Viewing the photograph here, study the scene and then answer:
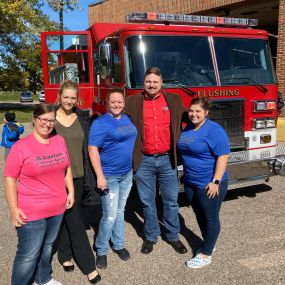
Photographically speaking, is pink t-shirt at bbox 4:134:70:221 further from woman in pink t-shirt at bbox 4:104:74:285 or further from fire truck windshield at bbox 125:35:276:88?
fire truck windshield at bbox 125:35:276:88

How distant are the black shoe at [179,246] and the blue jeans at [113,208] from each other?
0.62 metres

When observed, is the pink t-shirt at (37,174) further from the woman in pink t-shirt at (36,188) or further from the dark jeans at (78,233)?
the dark jeans at (78,233)

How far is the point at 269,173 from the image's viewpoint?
5.11 m

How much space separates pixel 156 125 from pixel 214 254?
1.44 metres

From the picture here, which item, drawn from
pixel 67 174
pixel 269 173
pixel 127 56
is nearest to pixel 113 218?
pixel 67 174

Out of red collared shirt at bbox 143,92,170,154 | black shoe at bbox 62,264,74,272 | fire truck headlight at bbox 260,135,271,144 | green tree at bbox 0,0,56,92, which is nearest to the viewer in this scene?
black shoe at bbox 62,264,74,272

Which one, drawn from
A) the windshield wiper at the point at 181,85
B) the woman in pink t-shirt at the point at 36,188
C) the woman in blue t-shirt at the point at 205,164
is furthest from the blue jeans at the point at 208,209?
the windshield wiper at the point at 181,85

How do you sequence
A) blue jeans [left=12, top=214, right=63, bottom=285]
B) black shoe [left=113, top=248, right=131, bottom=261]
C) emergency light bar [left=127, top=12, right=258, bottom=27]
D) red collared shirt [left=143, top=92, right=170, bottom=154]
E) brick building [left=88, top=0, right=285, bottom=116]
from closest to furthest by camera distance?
blue jeans [left=12, top=214, right=63, bottom=285] < red collared shirt [left=143, top=92, right=170, bottom=154] < black shoe [left=113, top=248, right=131, bottom=261] < emergency light bar [left=127, top=12, right=258, bottom=27] < brick building [left=88, top=0, right=285, bottom=116]

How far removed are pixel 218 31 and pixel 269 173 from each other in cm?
207

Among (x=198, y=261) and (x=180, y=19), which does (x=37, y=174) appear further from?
(x=180, y=19)

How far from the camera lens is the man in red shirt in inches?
141

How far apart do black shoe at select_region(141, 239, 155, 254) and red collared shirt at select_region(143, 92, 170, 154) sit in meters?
1.00

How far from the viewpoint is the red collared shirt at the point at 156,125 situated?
3.59 metres

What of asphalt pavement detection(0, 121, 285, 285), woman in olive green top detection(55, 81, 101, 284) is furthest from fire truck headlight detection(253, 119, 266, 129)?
woman in olive green top detection(55, 81, 101, 284)
